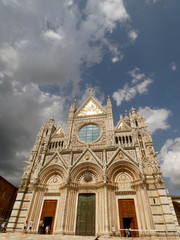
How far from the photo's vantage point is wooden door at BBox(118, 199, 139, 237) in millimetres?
15000

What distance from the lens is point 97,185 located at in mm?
17578

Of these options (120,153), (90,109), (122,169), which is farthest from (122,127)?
(90,109)

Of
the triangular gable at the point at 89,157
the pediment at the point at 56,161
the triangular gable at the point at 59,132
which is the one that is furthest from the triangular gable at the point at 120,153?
the triangular gable at the point at 59,132

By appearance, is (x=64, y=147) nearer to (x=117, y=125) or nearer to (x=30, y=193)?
(x=30, y=193)

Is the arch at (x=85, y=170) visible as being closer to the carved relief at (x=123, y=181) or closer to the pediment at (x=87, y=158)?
the pediment at (x=87, y=158)

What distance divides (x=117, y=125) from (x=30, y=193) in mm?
15523

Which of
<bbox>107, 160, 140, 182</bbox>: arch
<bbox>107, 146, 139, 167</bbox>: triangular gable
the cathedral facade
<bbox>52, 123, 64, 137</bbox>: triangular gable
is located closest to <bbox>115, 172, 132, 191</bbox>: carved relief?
the cathedral facade

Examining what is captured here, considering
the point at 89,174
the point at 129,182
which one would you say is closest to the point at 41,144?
the point at 89,174

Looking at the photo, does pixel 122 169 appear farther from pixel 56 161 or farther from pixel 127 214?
pixel 56 161

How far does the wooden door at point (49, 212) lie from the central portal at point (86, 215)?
3.05 m

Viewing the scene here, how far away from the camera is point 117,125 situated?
23.3m

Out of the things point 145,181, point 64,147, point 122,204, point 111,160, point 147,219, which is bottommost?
point 147,219

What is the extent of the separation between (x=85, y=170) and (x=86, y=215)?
16.5 ft

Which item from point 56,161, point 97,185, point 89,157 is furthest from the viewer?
point 56,161
